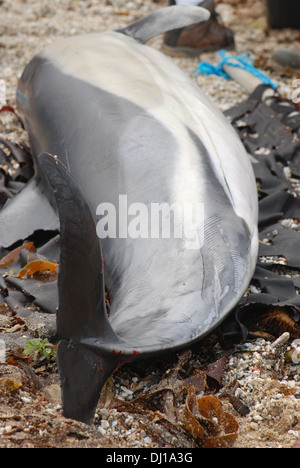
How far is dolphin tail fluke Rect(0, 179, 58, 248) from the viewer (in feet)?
13.7

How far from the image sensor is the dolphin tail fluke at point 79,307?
2211mm

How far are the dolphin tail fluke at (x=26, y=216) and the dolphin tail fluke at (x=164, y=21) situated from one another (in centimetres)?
157

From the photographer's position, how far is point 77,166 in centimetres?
376

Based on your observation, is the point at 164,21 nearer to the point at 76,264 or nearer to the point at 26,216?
the point at 26,216

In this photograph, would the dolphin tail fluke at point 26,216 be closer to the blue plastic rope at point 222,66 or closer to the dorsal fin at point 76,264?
the dorsal fin at point 76,264

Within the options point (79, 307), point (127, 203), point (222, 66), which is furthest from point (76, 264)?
point (222, 66)

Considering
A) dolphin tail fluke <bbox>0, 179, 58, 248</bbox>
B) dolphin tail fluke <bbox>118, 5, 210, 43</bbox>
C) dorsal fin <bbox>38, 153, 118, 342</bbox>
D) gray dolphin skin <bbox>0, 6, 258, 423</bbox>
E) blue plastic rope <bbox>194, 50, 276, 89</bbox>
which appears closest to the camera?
dorsal fin <bbox>38, 153, 118, 342</bbox>

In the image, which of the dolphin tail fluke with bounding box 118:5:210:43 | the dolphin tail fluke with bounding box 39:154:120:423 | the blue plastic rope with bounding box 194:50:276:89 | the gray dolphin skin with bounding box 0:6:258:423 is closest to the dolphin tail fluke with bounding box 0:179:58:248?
the gray dolphin skin with bounding box 0:6:258:423

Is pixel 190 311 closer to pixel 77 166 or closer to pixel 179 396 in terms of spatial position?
pixel 179 396

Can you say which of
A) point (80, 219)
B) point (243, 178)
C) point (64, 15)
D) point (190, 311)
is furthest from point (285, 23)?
point (80, 219)

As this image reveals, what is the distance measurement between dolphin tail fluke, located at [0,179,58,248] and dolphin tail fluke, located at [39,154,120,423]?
185 cm

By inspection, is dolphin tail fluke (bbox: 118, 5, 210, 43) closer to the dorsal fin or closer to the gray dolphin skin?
the gray dolphin skin

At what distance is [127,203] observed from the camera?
341 cm

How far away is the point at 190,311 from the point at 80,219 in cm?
82
